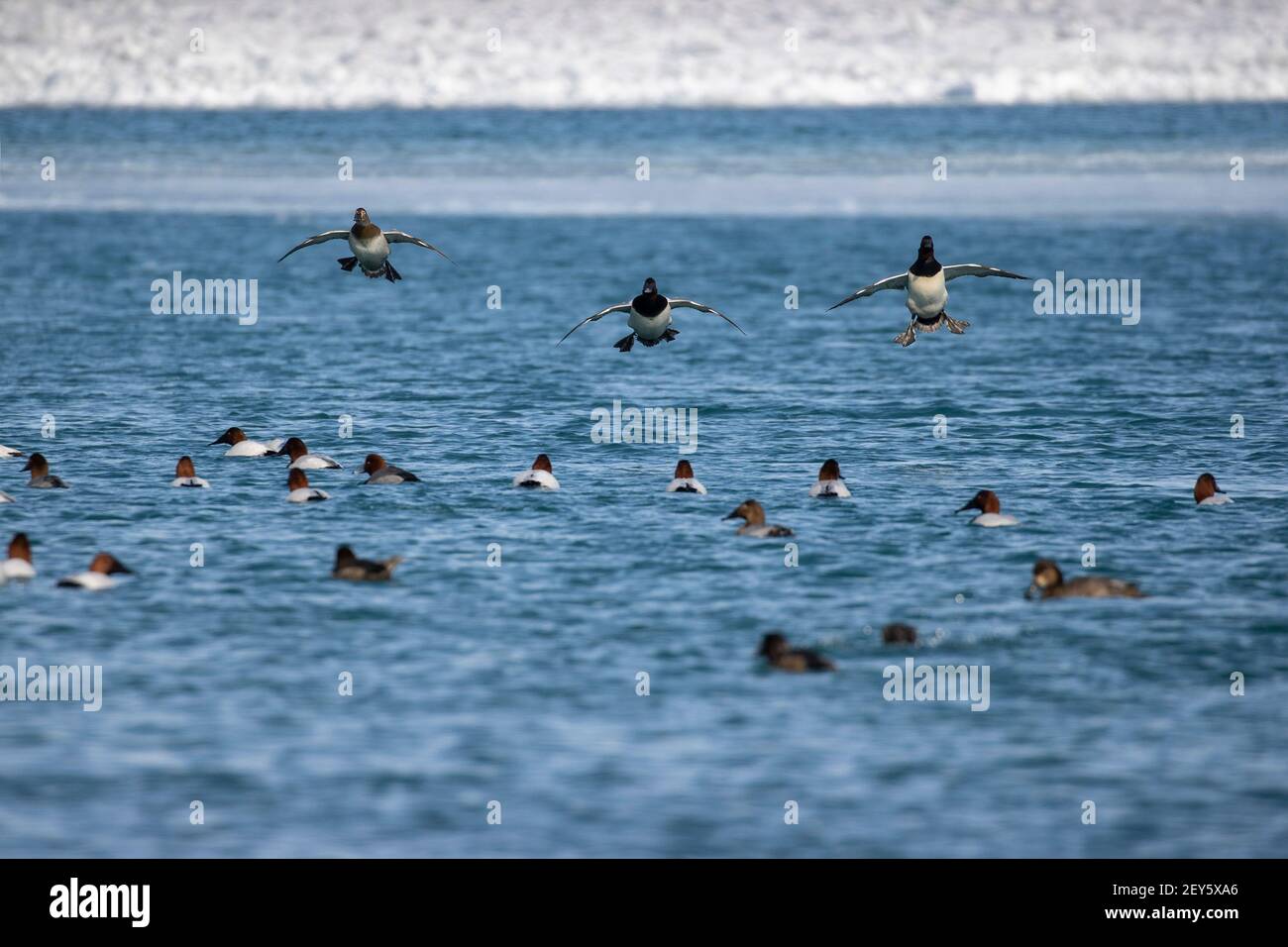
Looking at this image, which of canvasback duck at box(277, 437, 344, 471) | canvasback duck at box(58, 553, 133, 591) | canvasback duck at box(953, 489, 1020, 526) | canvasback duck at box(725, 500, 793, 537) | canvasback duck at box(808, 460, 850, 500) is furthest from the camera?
canvasback duck at box(277, 437, 344, 471)

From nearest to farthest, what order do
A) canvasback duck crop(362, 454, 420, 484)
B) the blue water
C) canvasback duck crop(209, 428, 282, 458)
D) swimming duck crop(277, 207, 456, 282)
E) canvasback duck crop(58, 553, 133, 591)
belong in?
the blue water → canvasback duck crop(58, 553, 133, 591) → canvasback duck crop(362, 454, 420, 484) → swimming duck crop(277, 207, 456, 282) → canvasback duck crop(209, 428, 282, 458)

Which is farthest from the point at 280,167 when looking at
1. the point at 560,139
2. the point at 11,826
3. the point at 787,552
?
the point at 11,826

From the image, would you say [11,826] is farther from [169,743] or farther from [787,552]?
[787,552]

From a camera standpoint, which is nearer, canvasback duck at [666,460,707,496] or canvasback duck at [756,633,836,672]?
canvasback duck at [756,633,836,672]

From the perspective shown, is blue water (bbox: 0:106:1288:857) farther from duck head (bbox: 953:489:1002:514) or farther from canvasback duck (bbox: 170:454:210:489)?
duck head (bbox: 953:489:1002:514)

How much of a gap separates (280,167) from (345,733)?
9625 cm

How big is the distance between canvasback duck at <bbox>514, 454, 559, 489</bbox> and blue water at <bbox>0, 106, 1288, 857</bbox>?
29cm

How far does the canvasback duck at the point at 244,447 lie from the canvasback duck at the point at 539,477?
495 centimetres

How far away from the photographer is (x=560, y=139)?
138875 millimetres

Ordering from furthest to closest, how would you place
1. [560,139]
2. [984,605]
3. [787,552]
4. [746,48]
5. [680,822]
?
[746,48]
[560,139]
[787,552]
[984,605]
[680,822]

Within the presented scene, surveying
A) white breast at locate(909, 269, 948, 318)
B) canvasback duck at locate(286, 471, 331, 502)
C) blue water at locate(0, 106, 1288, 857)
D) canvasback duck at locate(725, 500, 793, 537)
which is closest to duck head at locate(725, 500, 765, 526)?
canvasback duck at locate(725, 500, 793, 537)

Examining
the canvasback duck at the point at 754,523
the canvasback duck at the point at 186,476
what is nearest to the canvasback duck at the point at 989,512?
the canvasback duck at the point at 754,523

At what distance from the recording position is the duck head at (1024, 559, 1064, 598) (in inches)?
875
